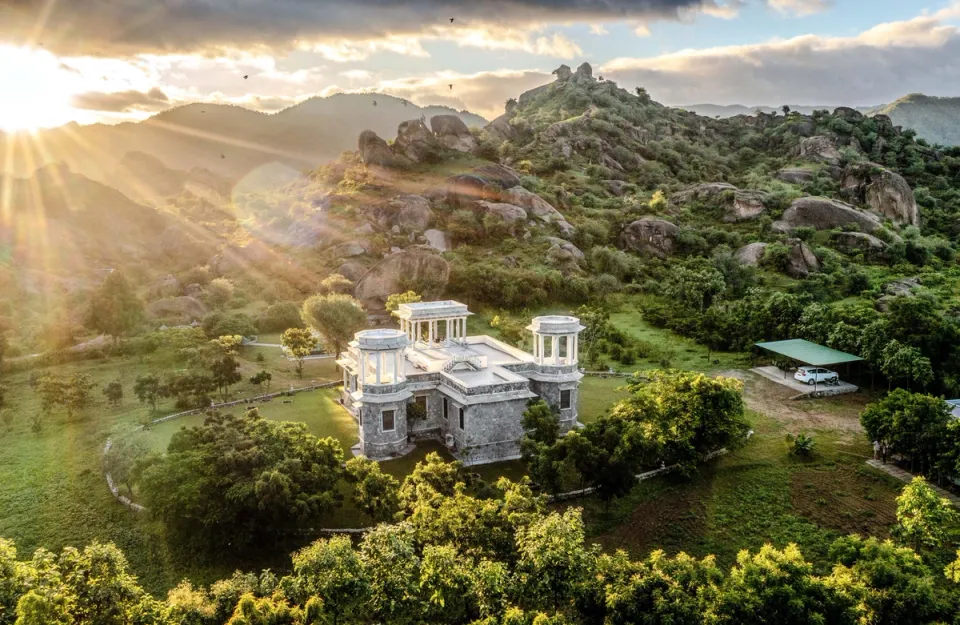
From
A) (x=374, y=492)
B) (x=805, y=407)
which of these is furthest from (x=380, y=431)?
(x=805, y=407)

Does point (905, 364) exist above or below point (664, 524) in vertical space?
above

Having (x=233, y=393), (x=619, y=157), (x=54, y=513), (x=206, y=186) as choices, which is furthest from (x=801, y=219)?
(x=206, y=186)

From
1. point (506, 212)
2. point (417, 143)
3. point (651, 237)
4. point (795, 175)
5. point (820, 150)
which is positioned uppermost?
point (417, 143)

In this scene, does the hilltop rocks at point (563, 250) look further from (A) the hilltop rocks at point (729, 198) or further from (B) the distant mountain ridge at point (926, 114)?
(B) the distant mountain ridge at point (926, 114)

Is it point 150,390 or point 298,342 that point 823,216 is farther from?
point 150,390

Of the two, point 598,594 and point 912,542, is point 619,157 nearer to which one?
point 912,542

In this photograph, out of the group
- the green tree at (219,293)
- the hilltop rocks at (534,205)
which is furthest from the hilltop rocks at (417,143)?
the green tree at (219,293)

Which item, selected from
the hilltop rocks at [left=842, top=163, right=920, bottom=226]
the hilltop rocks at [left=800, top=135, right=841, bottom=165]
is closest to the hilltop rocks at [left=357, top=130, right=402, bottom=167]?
the hilltop rocks at [left=842, top=163, right=920, bottom=226]
